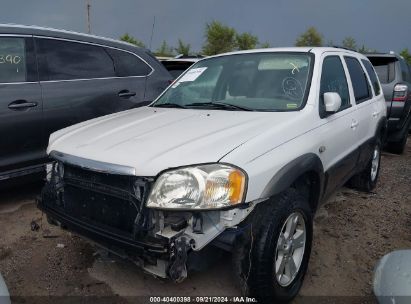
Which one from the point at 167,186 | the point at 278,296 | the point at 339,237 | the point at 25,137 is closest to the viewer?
the point at 167,186

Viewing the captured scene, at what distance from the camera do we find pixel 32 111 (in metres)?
3.95

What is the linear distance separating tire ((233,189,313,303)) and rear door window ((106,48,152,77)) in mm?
2999

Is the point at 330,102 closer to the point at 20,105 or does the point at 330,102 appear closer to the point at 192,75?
the point at 192,75

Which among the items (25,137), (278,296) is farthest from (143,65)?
(278,296)

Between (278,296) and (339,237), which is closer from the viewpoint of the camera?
(278,296)

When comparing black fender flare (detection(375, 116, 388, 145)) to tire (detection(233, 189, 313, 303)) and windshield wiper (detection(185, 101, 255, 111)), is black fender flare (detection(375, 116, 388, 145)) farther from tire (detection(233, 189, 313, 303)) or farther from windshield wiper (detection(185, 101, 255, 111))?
tire (detection(233, 189, 313, 303))

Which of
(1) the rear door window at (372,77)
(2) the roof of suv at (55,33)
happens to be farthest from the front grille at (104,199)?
(1) the rear door window at (372,77)

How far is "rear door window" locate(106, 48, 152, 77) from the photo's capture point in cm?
487

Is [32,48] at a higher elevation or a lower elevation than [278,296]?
higher

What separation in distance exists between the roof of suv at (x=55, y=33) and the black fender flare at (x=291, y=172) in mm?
2982

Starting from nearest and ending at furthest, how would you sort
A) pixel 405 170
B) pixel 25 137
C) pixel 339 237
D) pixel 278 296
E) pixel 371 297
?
pixel 278 296, pixel 371 297, pixel 339 237, pixel 25 137, pixel 405 170

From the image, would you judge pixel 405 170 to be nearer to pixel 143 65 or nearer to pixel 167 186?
pixel 143 65

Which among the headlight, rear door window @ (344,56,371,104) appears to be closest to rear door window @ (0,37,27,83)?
the headlight

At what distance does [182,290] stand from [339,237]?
1611 millimetres
